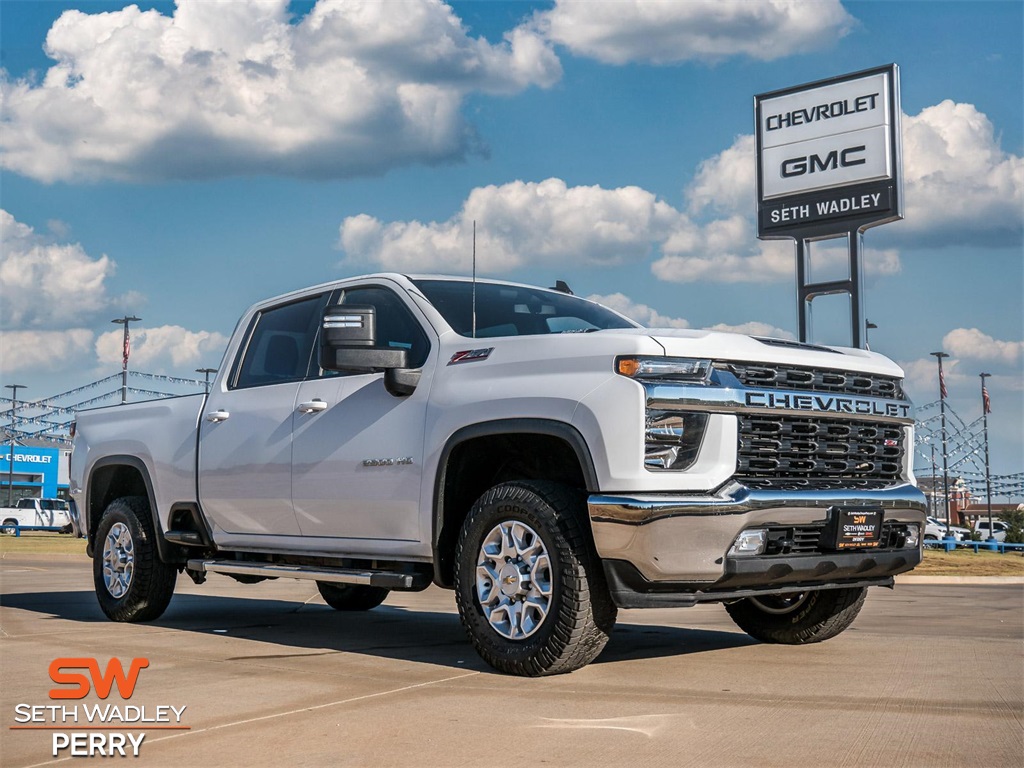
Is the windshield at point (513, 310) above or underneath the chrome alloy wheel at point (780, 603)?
above

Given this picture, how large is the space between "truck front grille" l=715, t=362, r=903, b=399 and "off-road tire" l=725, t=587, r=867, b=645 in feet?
3.97

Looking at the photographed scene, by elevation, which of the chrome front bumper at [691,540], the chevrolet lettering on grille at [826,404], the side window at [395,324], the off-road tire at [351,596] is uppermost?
the side window at [395,324]

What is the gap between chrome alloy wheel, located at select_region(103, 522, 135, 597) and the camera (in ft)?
27.4

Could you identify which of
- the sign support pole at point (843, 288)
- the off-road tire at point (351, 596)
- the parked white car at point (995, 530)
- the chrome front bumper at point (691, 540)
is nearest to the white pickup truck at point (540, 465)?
the chrome front bumper at point (691, 540)

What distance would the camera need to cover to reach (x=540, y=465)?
6.19 meters

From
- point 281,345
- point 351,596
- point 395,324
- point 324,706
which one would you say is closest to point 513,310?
point 395,324

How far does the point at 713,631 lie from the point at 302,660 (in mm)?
3008

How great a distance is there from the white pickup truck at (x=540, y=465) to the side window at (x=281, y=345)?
2 centimetres

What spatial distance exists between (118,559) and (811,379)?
17.1ft

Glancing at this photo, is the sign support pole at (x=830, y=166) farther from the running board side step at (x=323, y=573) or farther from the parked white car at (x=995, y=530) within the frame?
the parked white car at (x=995, y=530)

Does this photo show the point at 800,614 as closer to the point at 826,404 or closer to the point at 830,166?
the point at 826,404

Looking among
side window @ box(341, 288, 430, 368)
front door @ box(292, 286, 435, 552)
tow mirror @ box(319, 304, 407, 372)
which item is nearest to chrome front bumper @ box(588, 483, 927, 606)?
front door @ box(292, 286, 435, 552)

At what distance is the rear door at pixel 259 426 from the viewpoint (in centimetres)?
720

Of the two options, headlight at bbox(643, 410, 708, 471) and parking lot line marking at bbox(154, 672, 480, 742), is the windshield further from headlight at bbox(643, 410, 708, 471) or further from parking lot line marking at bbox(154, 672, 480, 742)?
parking lot line marking at bbox(154, 672, 480, 742)
